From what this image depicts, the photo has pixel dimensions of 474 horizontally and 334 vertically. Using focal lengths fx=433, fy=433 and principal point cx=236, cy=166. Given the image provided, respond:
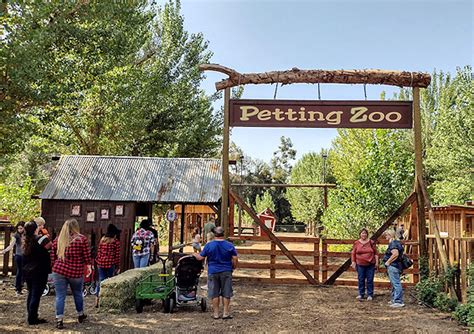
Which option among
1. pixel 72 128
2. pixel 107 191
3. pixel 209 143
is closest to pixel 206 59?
pixel 209 143

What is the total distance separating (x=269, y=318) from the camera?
7535mm

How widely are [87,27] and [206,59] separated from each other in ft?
46.6

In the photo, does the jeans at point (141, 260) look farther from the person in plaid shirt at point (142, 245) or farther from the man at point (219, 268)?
the man at point (219, 268)

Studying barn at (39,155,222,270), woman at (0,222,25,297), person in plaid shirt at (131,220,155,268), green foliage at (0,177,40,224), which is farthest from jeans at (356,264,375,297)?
green foliage at (0,177,40,224)

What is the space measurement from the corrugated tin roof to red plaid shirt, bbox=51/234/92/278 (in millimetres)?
6123

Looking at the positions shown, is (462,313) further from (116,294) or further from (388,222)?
(116,294)

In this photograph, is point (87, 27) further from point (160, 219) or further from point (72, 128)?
point (160, 219)

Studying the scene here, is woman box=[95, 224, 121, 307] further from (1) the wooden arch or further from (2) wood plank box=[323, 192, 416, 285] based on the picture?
(2) wood plank box=[323, 192, 416, 285]

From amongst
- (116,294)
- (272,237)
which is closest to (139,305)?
(116,294)

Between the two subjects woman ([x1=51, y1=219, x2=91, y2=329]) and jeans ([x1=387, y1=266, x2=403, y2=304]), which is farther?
jeans ([x1=387, y1=266, x2=403, y2=304])

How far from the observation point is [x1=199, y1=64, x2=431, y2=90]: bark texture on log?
10.6m

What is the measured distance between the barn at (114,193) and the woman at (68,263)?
5.51 metres

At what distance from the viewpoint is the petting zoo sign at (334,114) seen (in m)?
10.6

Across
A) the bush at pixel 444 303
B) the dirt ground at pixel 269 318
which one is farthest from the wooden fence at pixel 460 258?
the dirt ground at pixel 269 318
